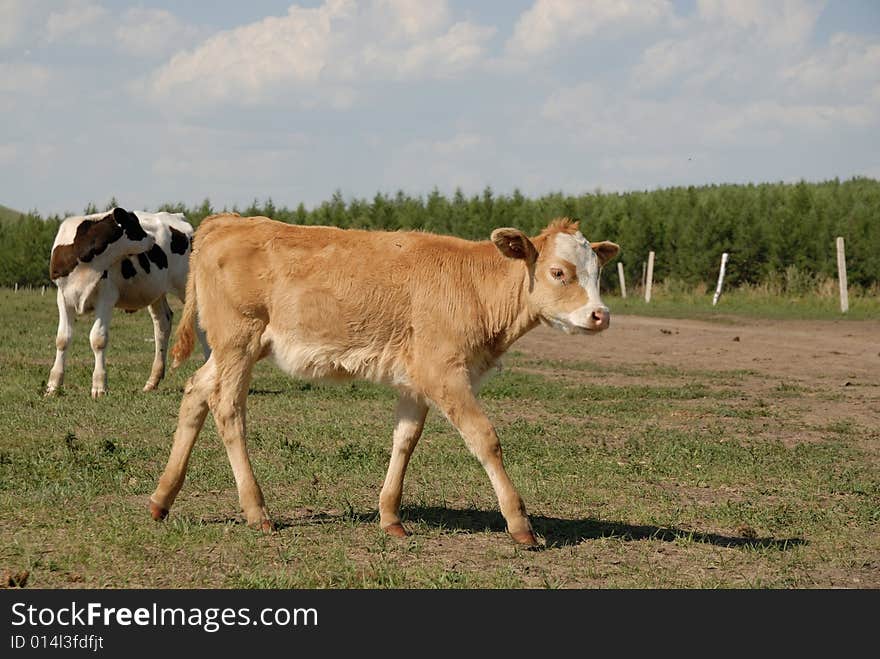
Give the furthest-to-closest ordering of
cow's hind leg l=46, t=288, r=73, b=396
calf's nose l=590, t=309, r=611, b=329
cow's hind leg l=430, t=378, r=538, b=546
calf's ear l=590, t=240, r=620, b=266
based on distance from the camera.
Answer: cow's hind leg l=46, t=288, r=73, b=396 → calf's ear l=590, t=240, r=620, b=266 → calf's nose l=590, t=309, r=611, b=329 → cow's hind leg l=430, t=378, r=538, b=546

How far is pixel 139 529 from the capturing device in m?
7.45

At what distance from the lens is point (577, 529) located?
317 inches

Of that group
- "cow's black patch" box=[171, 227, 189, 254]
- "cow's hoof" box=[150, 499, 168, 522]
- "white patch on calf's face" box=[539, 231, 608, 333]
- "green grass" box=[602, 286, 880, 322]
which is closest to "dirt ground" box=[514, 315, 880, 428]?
"green grass" box=[602, 286, 880, 322]

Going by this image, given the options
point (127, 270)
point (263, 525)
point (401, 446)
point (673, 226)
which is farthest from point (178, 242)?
point (673, 226)

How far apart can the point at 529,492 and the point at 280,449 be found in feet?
8.96

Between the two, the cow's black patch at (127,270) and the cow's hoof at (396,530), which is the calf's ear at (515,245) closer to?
the cow's hoof at (396,530)

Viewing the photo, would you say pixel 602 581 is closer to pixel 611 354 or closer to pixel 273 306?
pixel 273 306

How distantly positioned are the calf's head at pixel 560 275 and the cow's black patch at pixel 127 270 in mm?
9713

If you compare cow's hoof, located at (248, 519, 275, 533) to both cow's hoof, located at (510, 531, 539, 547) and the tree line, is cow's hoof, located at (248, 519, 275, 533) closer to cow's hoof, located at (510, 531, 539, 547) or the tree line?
cow's hoof, located at (510, 531, 539, 547)

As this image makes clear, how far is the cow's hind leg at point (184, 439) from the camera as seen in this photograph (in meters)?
7.86

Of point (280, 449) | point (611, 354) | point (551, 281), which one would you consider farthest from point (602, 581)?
point (611, 354)

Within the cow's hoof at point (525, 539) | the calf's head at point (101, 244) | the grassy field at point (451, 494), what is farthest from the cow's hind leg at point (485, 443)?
the calf's head at point (101, 244)

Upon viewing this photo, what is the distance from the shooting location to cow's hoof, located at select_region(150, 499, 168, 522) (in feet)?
25.7

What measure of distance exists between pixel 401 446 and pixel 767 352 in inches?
643
